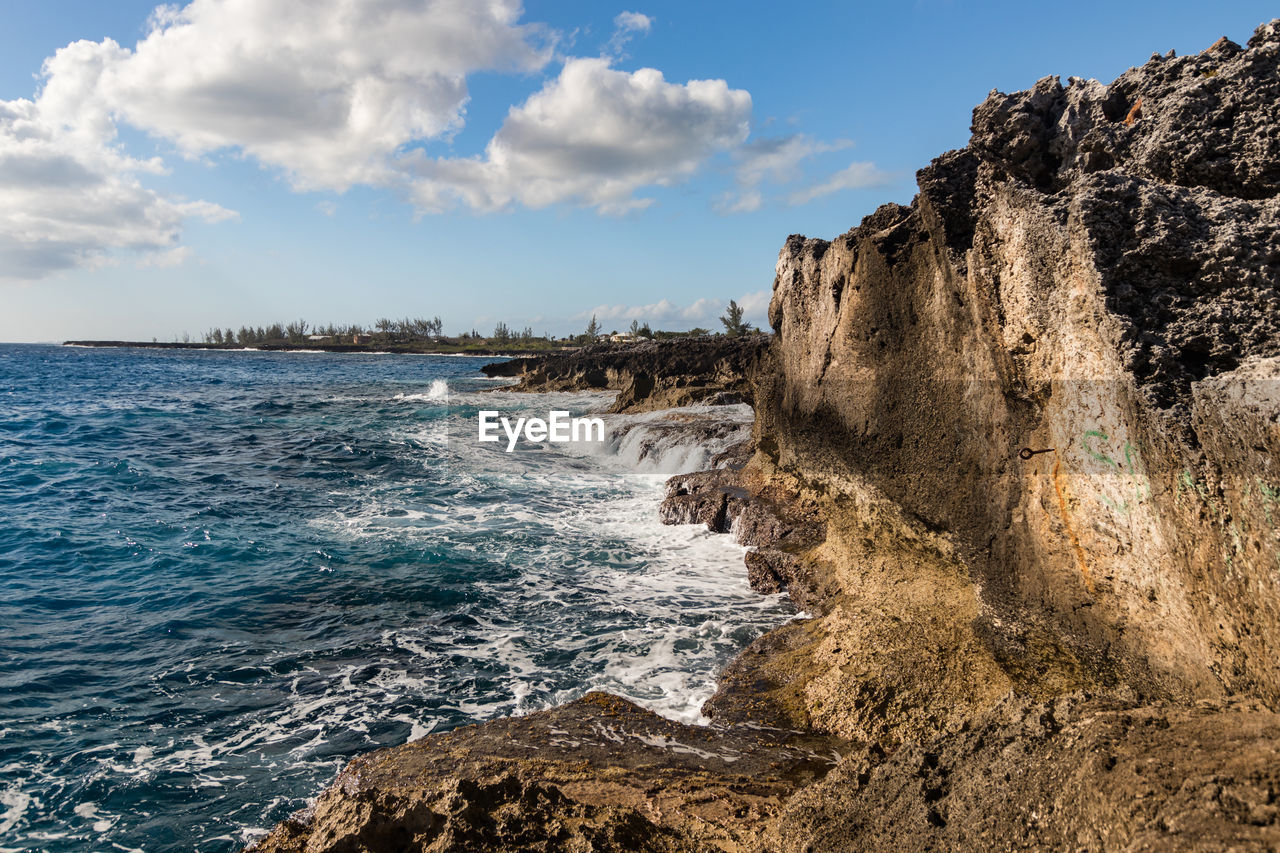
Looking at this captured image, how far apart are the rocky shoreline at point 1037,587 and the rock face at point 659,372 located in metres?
7.53

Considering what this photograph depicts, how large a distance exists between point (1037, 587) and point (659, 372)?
984 inches

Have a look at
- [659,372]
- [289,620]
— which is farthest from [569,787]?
[659,372]

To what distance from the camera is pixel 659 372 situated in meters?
29.2

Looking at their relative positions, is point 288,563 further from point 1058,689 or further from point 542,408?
point 542,408

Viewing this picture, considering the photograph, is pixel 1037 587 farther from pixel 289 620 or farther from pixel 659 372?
pixel 659 372

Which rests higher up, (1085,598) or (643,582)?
(1085,598)

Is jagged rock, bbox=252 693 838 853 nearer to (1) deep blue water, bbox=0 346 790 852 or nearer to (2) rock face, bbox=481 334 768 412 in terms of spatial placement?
(1) deep blue water, bbox=0 346 790 852

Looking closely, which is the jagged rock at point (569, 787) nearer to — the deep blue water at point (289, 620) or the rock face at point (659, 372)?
the deep blue water at point (289, 620)

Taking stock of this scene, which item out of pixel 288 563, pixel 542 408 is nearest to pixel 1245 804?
pixel 288 563

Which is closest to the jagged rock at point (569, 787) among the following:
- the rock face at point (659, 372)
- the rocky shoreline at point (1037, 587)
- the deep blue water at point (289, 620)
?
the rocky shoreline at point (1037, 587)

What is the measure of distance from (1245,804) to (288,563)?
1047cm

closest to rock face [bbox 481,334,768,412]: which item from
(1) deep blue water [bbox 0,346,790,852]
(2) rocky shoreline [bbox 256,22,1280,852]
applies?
(1) deep blue water [bbox 0,346,790,852]

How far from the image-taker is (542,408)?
30.2m

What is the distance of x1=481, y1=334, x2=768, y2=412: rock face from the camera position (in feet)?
81.0
